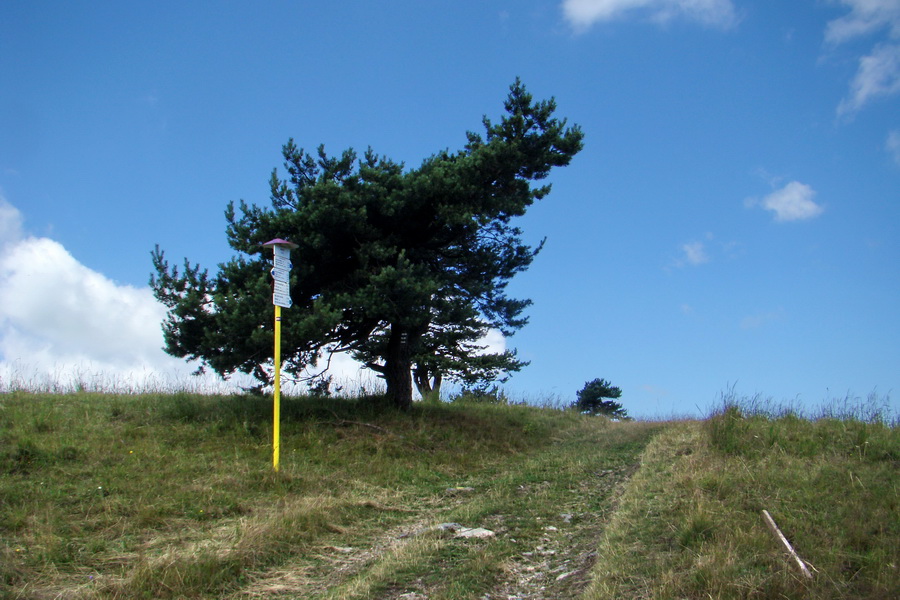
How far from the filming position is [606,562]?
600 centimetres

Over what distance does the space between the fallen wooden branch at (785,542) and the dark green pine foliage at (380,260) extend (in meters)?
8.15

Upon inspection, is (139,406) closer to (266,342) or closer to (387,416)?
(266,342)

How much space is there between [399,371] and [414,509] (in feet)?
21.6

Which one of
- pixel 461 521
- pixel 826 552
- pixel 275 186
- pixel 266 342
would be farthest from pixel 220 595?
pixel 275 186

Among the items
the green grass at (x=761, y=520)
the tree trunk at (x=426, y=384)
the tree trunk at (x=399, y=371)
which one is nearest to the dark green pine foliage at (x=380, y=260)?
the tree trunk at (x=399, y=371)

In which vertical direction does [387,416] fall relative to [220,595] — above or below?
above

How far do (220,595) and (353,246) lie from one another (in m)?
9.55

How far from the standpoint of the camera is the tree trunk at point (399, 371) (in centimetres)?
1566

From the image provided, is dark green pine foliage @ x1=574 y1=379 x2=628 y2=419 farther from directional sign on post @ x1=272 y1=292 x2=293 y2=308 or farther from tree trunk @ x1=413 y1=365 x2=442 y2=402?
directional sign on post @ x1=272 y1=292 x2=293 y2=308

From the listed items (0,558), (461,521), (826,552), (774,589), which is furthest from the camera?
(461,521)

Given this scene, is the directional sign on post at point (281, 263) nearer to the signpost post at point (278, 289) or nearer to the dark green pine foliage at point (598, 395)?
the signpost post at point (278, 289)

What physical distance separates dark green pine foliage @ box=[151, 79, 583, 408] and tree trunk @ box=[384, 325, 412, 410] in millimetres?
36

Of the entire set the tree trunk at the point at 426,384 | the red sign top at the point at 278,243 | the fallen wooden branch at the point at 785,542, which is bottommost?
the fallen wooden branch at the point at 785,542

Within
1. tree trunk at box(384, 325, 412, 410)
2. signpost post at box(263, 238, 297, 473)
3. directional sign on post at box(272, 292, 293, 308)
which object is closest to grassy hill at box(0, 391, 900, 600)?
signpost post at box(263, 238, 297, 473)
